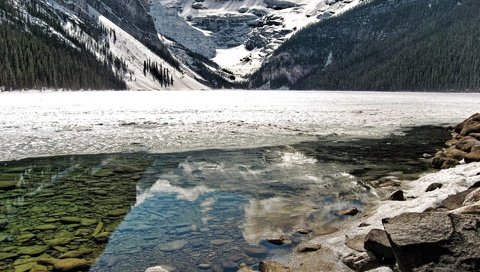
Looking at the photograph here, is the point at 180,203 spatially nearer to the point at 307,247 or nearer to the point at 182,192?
the point at 182,192

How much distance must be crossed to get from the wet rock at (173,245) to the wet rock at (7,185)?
9.12m

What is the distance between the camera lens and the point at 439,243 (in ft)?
20.6

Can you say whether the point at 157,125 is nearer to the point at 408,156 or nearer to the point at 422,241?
the point at 408,156

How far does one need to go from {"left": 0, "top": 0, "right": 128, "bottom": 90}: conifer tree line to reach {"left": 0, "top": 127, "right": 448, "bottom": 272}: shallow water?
127 meters

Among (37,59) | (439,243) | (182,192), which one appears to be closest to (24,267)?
(182,192)

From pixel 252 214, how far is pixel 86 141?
1957cm

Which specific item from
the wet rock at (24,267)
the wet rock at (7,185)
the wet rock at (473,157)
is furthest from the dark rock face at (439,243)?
the wet rock at (7,185)

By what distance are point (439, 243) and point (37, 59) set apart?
162 meters

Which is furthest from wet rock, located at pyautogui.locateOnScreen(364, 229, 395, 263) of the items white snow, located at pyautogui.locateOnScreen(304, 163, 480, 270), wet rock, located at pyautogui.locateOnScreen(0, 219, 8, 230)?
wet rock, located at pyautogui.locateOnScreen(0, 219, 8, 230)

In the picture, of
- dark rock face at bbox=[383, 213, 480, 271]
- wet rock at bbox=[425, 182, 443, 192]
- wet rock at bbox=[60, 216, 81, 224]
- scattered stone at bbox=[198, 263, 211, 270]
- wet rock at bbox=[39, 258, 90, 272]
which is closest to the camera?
dark rock face at bbox=[383, 213, 480, 271]

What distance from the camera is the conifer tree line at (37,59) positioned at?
132 metres

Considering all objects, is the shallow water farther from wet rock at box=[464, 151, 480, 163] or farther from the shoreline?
wet rock at box=[464, 151, 480, 163]

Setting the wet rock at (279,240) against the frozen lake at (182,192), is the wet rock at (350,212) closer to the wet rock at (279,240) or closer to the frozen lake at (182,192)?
the frozen lake at (182,192)

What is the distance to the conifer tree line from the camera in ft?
433
